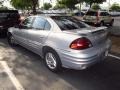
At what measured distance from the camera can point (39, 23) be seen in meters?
6.65

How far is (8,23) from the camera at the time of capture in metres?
12.0

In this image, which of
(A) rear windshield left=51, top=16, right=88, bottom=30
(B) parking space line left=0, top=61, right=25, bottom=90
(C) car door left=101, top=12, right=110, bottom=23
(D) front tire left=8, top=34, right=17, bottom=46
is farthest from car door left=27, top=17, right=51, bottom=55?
(C) car door left=101, top=12, right=110, bottom=23

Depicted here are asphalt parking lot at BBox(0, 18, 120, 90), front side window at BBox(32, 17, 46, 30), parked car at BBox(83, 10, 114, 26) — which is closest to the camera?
asphalt parking lot at BBox(0, 18, 120, 90)

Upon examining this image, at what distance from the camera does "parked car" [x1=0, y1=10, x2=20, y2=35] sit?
11859mm

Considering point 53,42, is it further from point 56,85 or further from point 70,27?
point 56,85

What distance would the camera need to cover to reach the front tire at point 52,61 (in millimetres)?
5664

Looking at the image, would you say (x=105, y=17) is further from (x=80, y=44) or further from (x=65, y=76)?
(x=80, y=44)

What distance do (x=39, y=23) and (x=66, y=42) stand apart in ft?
5.60

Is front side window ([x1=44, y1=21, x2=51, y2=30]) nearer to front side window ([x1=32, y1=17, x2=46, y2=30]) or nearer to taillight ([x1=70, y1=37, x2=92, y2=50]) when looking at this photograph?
front side window ([x1=32, y1=17, x2=46, y2=30])

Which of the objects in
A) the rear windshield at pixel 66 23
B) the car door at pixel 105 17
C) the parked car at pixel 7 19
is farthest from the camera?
the car door at pixel 105 17

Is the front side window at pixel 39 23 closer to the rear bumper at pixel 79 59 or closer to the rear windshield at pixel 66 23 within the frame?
the rear windshield at pixel 66 23

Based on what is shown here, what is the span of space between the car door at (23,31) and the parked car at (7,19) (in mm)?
3785

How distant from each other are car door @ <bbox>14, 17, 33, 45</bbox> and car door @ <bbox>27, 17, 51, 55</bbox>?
0.33 meters

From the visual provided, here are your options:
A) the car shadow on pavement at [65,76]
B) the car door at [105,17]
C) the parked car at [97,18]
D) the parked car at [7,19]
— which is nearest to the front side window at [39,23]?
the car shadow on pavement at [65,76]
